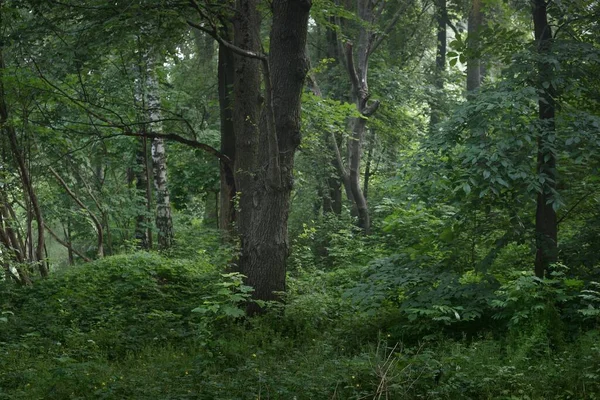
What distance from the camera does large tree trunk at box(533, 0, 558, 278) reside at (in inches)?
304

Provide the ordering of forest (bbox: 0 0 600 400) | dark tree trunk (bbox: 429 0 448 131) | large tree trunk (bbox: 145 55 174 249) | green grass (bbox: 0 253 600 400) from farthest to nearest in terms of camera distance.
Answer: dark tree trunk (bbox: 429 0 448 131)
large tree trunk (bbox: 145 55 174 249)
forest (bbox: 0 0 600 400)
green grass (bbox: 0 253 600 400)

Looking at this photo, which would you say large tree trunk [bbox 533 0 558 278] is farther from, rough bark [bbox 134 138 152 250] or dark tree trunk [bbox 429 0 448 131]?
rough bark [bbox 134 138 152 250]

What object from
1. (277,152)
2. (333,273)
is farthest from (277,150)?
(333,273)

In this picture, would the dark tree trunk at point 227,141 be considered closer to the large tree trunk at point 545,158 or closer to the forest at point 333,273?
the forest at point 333,273

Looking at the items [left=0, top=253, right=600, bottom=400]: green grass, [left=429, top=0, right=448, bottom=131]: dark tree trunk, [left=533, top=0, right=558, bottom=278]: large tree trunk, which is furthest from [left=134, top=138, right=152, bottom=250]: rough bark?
[left=533, top=0, right=558, bottom=278]: large tree trunk

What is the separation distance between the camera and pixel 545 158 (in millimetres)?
7527

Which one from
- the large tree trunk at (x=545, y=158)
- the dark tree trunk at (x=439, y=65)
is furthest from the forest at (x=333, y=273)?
the dark tree trunk at (x=439, y=65)

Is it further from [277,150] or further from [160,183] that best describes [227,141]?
[160,183]

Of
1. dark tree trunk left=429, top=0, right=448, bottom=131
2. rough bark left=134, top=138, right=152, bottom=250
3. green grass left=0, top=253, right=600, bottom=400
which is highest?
dark tree trunk left=429, top=0, right=448, bottom=131

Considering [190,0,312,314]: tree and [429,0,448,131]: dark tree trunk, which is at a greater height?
[429,0,448,131]: dark tree trunk

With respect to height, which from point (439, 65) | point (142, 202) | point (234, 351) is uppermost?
point (439, 65)

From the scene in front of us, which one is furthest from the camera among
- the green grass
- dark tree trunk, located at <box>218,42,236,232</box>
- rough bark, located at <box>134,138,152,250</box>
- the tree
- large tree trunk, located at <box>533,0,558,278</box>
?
rough bark, located at <box>134,138,152,250</box>

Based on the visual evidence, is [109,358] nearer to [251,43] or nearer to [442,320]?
[442,320]

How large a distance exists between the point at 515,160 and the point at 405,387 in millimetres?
3207
